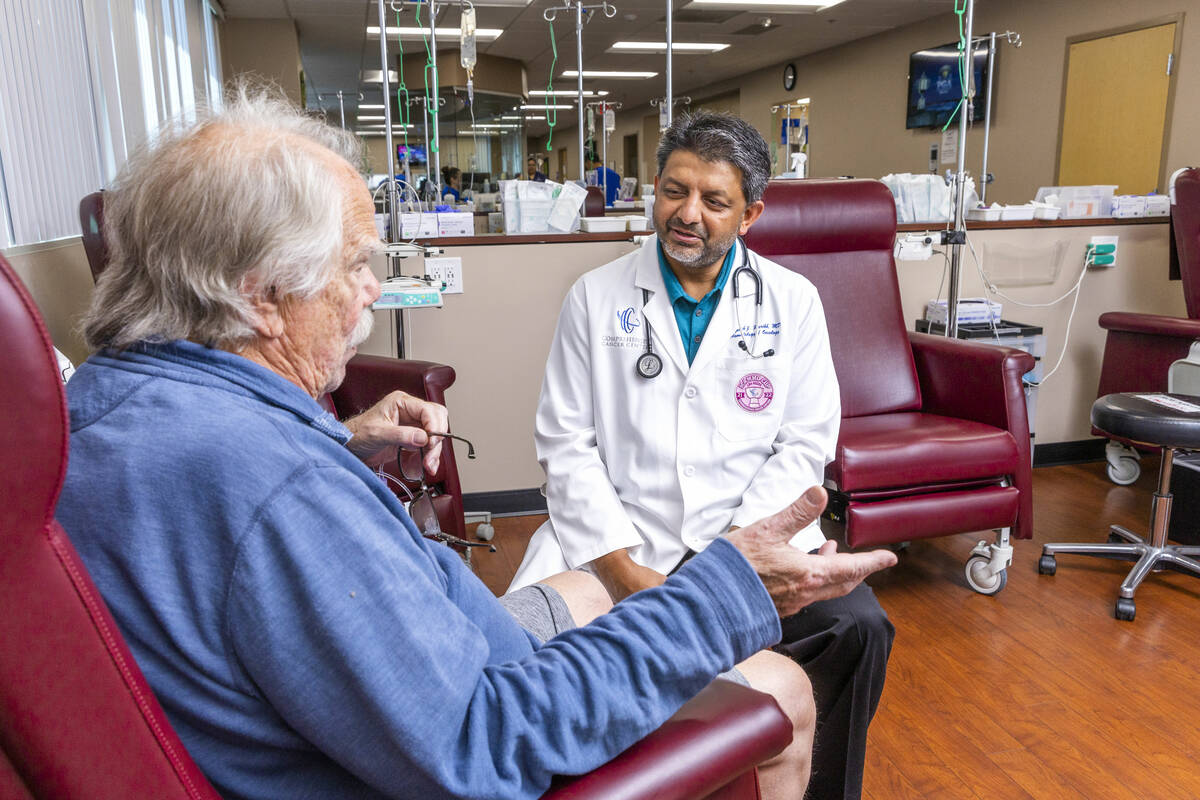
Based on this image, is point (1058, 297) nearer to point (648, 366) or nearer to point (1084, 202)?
point (1084, 202)

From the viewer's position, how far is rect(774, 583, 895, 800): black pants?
1.40m

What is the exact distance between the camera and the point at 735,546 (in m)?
0.84

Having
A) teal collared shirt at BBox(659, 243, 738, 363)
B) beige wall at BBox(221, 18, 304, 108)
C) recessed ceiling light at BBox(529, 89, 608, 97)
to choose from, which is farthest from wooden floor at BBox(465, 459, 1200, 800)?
recessed ceiling light at BBox(529, 89, 608, 97)

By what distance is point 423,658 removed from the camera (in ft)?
2.16

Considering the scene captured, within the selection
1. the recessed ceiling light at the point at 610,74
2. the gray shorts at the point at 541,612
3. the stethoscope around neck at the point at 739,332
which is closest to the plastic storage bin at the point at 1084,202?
the stethoscope around neck at the point at 739,332

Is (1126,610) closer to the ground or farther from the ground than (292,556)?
closer to the ground

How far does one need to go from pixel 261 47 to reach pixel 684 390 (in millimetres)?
7776

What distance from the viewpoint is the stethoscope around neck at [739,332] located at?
1.63m

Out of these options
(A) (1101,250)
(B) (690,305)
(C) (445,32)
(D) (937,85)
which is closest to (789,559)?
(B) (690,305)

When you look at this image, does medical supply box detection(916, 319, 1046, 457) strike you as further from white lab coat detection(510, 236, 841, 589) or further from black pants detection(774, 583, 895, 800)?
black pants detection(774, 583, 895, 800)

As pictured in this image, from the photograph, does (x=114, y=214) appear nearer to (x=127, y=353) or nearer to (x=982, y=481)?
(x=127, y=353)

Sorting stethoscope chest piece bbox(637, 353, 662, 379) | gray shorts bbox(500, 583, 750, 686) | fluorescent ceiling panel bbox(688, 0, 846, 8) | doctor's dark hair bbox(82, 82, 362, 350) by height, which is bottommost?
gray shorts bbox(500, 583, 750, 686)

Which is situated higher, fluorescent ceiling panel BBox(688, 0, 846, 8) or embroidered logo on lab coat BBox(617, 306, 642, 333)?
fluorescent ceiling panel BBox(688, 0, 846, 8)

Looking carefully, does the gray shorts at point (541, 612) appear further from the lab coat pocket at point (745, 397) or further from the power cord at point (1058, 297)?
the power cord at point (1058, 297)
